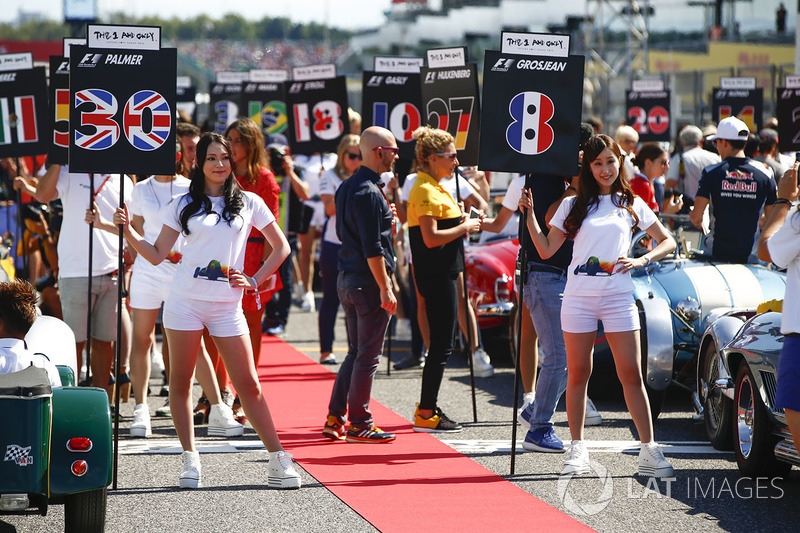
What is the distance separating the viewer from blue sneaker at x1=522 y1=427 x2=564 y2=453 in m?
7.18

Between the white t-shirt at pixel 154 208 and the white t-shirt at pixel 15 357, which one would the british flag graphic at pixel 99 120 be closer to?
the white t-shirt at pixel 154 208

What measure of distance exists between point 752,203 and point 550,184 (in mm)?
2498

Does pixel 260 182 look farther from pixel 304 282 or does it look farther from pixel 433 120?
pixel 304 282

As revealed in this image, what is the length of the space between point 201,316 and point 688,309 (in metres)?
3.83

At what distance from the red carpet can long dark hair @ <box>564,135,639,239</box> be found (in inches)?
62.9

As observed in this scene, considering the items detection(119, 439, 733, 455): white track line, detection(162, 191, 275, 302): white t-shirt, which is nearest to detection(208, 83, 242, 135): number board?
detection(119, 439, 733, 455): white track line

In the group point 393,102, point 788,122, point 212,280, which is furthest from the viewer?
point 393,102

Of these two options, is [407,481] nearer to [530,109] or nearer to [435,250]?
[435,250]

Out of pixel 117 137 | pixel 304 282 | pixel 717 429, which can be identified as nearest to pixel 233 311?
pixel 117 137

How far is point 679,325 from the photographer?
26.7 feet

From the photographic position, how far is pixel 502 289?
1061 centimetres

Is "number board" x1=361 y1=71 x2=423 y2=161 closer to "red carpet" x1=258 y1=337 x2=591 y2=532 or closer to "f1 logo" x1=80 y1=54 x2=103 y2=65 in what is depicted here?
"red carpet" x1=258 y1=337 x2=591 y2=532

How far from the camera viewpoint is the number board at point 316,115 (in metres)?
12.6

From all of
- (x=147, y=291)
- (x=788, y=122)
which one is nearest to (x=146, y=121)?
(x=147, y=291)
